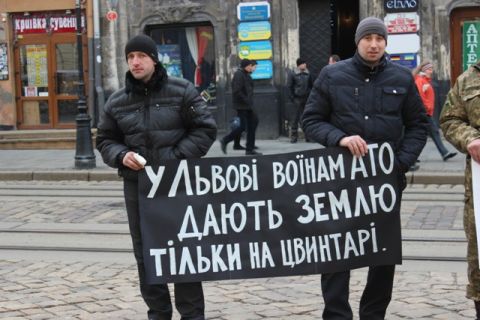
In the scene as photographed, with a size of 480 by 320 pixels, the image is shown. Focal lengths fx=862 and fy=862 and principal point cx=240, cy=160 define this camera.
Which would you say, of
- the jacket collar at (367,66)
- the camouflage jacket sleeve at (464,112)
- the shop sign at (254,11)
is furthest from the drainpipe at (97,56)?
Result: the camouflage jacket sleeve at (464,112)

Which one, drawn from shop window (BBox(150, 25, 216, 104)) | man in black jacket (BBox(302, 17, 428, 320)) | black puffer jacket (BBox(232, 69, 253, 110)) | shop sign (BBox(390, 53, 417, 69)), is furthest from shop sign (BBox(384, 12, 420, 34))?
man in black jacket (BBox(302, 17, 428, 320))

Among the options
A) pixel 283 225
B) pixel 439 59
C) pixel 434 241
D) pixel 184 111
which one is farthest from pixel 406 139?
pixel 439 59

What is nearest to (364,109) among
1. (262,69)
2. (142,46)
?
(142,46)

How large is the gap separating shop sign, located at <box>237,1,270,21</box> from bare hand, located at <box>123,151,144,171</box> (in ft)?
49.0

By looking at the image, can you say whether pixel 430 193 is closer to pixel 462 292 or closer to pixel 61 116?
pixel 462 292

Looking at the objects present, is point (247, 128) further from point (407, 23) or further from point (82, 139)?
point (407, 23)

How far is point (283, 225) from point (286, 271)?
0.90 feet

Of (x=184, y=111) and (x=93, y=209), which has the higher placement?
(x=184, y=111)

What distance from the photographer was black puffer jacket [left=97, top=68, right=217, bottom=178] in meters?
5.10

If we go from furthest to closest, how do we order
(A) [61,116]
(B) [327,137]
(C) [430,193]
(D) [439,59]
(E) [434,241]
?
1. (A) [61,116]
2. (D) [439,59]
3. (C) [430,193]
4. (E) [434,241]
5. (B) [327,137]

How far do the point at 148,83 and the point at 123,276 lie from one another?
244 centimetres

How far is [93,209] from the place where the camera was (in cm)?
1080

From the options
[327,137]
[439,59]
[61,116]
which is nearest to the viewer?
[327,137]

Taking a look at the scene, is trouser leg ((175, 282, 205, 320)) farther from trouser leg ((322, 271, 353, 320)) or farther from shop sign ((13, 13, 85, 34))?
shop sign ((13, 13, 85, 34))
